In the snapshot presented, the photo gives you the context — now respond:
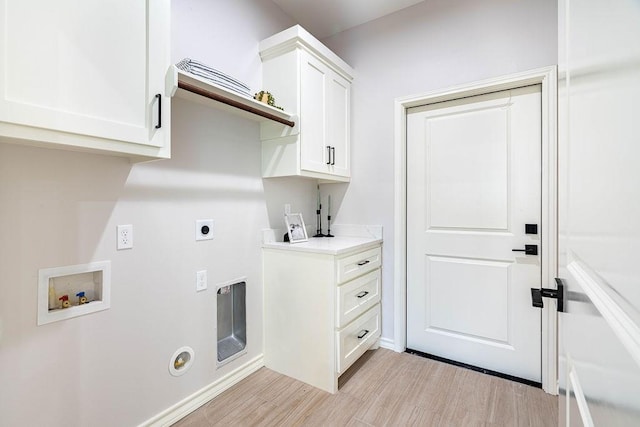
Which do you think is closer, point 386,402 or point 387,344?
point 386,402

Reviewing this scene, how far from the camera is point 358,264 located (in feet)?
6.98

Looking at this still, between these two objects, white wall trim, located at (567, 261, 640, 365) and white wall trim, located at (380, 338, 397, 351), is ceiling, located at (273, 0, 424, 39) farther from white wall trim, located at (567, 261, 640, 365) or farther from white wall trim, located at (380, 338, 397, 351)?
white wall trim, located at (380, 338, 397, 351)

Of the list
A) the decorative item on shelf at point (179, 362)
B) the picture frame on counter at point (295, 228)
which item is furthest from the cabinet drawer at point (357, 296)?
the decorative item on shelf at point (179, 362)

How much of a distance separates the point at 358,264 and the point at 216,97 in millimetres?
1440

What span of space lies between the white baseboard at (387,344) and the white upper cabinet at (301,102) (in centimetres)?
148

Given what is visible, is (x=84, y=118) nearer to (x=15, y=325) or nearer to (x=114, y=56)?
(x=114, y=56)

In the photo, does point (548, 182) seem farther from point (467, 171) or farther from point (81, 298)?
point (81, 298)

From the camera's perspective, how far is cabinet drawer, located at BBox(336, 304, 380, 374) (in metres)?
1.91

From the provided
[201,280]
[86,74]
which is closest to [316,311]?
[201,280]

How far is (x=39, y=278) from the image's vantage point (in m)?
1.16

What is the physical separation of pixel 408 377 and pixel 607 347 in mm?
1955

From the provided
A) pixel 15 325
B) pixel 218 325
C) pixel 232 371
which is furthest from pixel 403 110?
pixel 15 325

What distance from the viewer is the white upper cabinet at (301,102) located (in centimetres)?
204

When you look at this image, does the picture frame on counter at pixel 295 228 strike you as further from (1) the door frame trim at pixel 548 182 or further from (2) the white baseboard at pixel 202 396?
(1) the door frame trim at pixel 548 182
